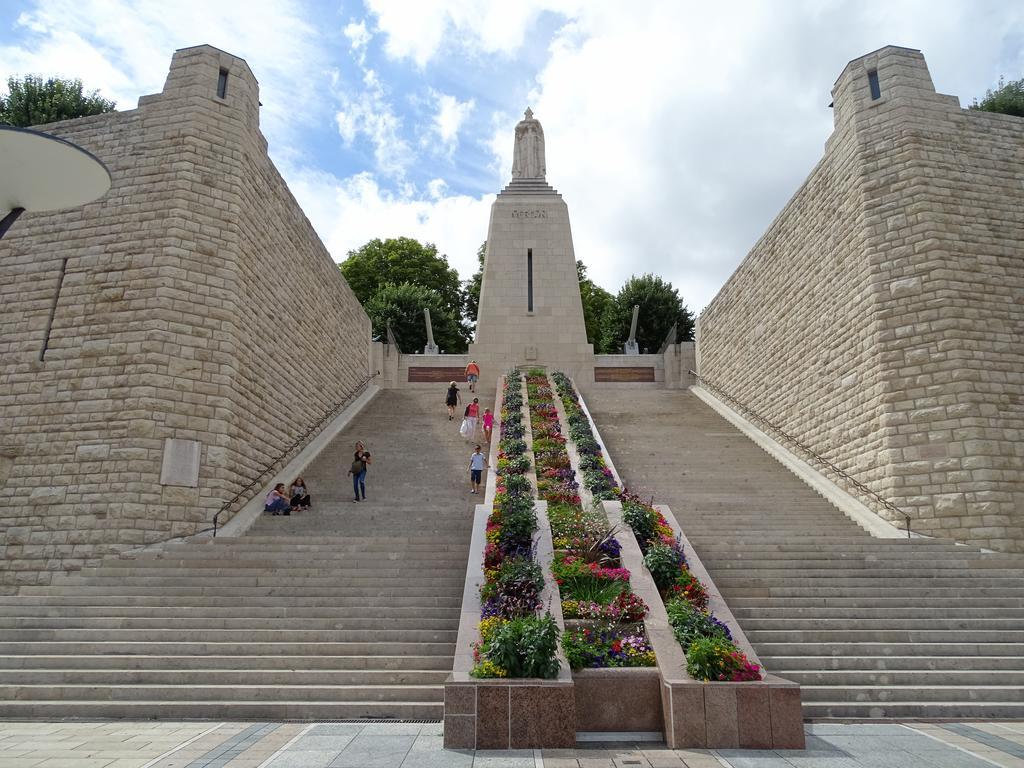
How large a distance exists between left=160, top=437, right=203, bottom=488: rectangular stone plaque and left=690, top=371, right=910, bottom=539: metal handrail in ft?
34.4

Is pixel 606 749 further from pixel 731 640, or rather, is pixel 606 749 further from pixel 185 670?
pixel 185 670

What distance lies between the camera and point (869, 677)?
6531 millimetres

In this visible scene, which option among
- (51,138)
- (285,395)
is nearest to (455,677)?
(51,138)

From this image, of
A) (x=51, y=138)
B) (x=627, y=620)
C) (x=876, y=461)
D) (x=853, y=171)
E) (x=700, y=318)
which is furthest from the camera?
(x=700, y=318)

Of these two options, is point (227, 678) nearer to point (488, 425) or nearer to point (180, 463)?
point (180, 463)

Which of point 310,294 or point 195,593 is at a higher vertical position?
point 310,294

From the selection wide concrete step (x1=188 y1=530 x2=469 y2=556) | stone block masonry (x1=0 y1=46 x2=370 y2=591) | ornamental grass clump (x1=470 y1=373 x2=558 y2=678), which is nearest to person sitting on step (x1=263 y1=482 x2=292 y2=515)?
stone block masonry (x1=0 y1=46 x2=370 y2=591)

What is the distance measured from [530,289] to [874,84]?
13.8m

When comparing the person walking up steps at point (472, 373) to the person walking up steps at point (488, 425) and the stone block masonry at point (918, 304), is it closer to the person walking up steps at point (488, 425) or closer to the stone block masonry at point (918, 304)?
the person walking up steps at point (488, 425)

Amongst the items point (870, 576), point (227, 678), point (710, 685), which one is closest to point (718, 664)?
point (710, 685)

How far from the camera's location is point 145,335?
1062cm

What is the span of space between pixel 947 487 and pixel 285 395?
38.3 ft

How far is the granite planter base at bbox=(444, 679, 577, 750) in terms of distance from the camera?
504cm

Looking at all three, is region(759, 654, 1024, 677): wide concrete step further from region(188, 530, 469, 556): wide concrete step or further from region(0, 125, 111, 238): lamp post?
region(0, 125, 111, 238): lamp post
